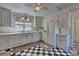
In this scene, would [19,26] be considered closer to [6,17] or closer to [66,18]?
[6,17]

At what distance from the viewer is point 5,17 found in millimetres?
1300

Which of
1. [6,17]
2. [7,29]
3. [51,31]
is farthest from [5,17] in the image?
[51,31]

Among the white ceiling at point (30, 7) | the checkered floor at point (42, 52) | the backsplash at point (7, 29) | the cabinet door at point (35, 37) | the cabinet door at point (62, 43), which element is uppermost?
the white ceiling at point (30, 7)

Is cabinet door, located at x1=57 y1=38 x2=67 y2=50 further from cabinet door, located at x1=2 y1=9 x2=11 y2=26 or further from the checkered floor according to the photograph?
cabinet door, located at x1=2 y1=9 x2=11 y2=26

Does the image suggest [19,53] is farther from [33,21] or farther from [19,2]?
[19,2]

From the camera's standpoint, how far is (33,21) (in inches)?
55.2

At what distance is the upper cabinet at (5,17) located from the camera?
1259 mm

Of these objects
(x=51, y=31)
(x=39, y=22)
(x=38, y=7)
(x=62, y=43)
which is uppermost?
(x=38, y=7)

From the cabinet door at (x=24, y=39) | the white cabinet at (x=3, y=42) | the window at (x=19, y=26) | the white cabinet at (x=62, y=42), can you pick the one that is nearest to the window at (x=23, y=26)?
the window at (x=19, y=26)

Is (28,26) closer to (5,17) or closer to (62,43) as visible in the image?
(5,17)

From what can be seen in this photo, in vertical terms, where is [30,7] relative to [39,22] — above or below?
above

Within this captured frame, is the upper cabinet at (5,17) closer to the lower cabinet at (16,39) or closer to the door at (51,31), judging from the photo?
the lower cabinet at (16,39)

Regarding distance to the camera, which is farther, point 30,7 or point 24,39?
point 24,39

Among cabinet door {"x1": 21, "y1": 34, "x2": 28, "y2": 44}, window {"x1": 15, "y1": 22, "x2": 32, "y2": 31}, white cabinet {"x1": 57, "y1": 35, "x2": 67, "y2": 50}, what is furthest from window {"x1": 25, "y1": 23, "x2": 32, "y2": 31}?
white cabinet {"x1": 57, "y1": 35, "x2": 67, "y2": 50}
